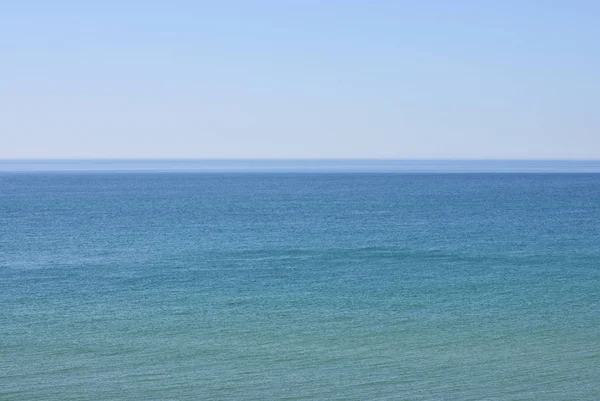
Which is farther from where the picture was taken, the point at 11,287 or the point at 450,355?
the point at 11,287

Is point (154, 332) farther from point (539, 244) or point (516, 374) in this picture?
point (539, 244)

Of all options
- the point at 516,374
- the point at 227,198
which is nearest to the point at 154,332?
the point at 516,374

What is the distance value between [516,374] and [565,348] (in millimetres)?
2651

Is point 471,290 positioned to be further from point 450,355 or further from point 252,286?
point 450,355

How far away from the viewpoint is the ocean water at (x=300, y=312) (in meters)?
17.2

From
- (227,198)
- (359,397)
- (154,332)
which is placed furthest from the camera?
(227,198)

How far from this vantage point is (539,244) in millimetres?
40688

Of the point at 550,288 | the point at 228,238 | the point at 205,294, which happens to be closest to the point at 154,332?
the point at 205,294

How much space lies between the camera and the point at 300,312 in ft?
78.5

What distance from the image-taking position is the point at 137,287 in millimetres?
28422

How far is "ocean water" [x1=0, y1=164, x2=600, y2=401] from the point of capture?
1725 cm

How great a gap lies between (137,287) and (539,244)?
2029 cm

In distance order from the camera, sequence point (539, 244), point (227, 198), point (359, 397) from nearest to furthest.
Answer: point (359, 397), point (539, 244), point (227, 198)

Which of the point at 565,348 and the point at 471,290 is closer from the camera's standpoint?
the point at 565,348
